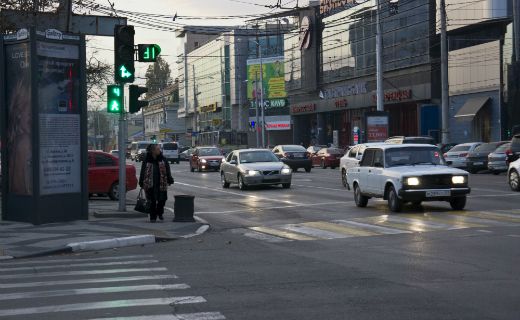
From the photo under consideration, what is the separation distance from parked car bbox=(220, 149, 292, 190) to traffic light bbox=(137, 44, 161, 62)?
10.8 m

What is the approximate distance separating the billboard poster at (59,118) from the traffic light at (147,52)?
1.56 meters

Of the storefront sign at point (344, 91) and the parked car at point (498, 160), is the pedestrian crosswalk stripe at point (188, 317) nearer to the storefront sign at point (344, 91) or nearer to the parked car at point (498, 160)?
the parked car at point (498, 160)

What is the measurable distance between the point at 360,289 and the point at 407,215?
903 cm

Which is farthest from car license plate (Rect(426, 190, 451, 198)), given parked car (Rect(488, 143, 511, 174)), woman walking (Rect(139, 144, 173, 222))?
parked car (Rect(488, 143, 511, 174))

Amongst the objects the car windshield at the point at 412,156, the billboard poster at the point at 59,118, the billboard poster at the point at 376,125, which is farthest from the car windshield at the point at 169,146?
the billboard poster at the point at 59,118

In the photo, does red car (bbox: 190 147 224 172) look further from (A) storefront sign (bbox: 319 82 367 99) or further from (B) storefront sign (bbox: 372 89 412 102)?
(A) storefront sign (bbox: 319 82 367 99)

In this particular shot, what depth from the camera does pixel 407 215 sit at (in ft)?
57.1

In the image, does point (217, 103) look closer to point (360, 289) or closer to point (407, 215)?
point (407, 215)

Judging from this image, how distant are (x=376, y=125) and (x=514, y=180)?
77.4ft

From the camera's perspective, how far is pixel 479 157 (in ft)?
120

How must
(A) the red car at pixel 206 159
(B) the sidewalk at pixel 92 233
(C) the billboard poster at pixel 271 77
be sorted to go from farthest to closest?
(C) the billboard poster at pixel 271 77, (A) the red car at pixel 206 159, (B) the sidewalk at pixel 92 233

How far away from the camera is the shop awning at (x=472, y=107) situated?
5072cm

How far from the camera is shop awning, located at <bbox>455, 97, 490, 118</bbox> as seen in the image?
5072 cm

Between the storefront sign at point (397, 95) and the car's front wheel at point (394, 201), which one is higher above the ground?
the storefront sign at point (397, 95)
